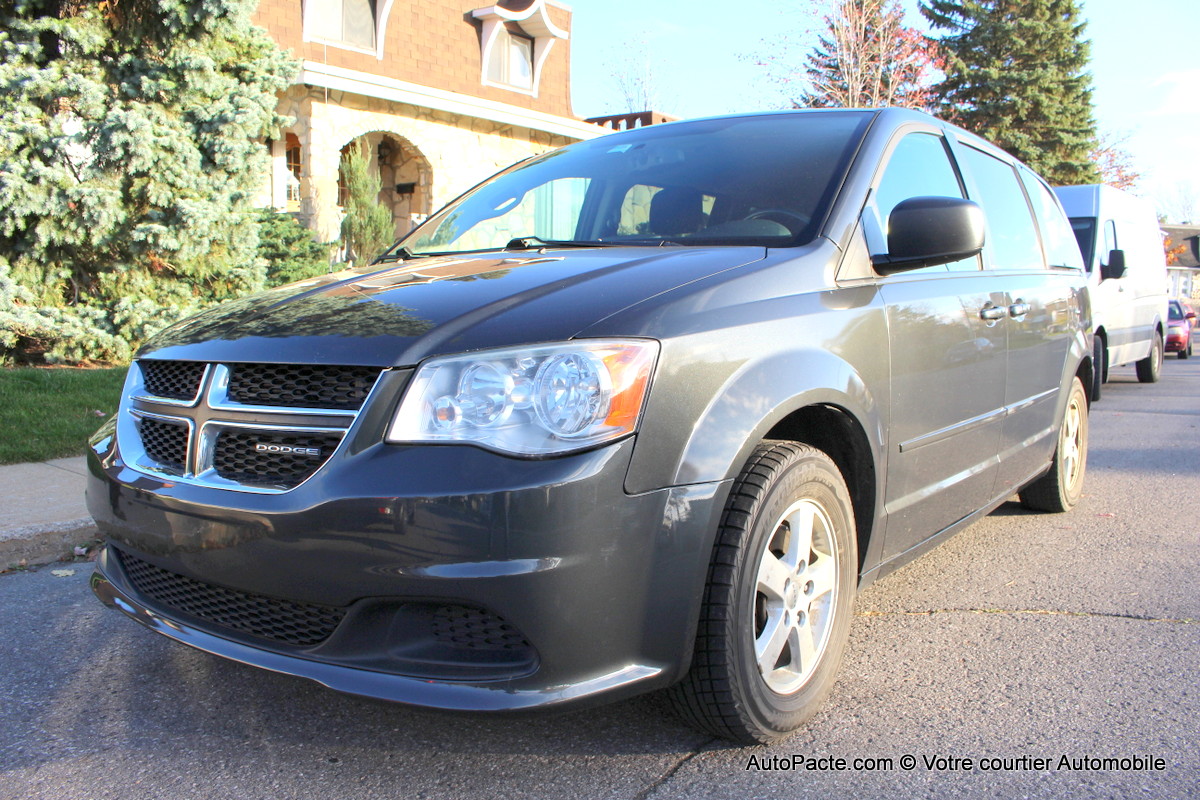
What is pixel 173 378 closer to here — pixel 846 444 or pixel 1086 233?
pixel 846 444

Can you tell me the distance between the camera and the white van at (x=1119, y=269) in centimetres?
978

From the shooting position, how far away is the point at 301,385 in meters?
2.20

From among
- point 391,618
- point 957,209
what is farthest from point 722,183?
point 391,618

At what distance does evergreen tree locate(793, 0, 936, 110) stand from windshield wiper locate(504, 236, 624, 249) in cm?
1946

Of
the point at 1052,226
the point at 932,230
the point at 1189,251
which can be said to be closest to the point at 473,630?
the point at 932,230

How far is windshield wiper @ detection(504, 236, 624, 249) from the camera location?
313 cm

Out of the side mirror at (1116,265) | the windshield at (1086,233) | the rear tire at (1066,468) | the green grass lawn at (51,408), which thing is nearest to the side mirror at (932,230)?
the rear tire at (1066,468)

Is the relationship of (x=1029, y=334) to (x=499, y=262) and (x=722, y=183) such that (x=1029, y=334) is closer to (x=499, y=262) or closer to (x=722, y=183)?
(x=722, y=183)

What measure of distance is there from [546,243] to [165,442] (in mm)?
1366

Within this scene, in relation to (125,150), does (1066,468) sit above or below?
below

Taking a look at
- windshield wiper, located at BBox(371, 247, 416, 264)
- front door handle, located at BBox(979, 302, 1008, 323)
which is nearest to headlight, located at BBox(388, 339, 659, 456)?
windshield wiper, located at BBox(371, 247, 416, 264)

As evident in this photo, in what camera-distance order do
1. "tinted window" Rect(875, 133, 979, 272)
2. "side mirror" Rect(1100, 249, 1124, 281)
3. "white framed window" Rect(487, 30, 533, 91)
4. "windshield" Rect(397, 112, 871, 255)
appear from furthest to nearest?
"white framed window" Rect(487, 30, 533, 91)
"side mirror" Rect(1100, 249, 1124, 281)
"tinted window" Rect(875, 133, 979, 272)
"windshield" Rect(397, 112, 871, 255)

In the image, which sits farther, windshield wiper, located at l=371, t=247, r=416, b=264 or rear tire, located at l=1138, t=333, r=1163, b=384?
rear tire, located at l=1138, t=333, r=1163, b=384

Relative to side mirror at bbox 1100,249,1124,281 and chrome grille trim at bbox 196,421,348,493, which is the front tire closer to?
chrome grille trim at bbox 196,421,348,493
